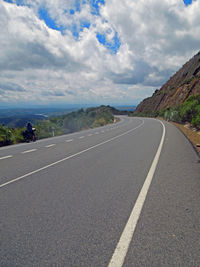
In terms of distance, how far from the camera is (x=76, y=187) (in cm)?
503

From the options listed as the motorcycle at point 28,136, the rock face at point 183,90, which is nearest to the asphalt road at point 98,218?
the motorcycle at point 28,136

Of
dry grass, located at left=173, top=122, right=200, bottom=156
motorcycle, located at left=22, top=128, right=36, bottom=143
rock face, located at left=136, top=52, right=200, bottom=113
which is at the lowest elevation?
motorcycle, located at left=22, top=128, right=36, bottom=143

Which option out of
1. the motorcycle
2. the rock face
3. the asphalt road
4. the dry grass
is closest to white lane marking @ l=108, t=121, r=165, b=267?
the asphalt road

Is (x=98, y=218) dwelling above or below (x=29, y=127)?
above

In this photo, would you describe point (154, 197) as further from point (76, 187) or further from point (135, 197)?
point (76, 187)

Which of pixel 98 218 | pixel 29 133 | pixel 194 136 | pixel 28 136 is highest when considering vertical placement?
pixel 98 218

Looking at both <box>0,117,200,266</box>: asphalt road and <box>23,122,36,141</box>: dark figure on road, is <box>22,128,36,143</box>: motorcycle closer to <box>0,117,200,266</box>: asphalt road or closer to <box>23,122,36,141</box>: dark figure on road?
<box>23,122,36,141</box>: dark figure on road

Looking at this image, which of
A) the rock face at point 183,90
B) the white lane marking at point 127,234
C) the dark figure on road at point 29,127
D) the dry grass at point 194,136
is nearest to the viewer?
the white lane marking at point 127,234

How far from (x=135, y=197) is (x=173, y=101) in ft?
214

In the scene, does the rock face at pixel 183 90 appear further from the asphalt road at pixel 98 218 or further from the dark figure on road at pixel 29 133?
the asphalt road at pixel 98 218

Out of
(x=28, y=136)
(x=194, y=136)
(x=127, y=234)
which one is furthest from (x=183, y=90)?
(x=127, y=234)

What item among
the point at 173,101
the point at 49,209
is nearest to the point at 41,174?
the point at 49,209

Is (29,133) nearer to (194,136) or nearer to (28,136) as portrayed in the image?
(28,136)

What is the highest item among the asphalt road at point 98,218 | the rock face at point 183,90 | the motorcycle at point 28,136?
the rock face at point 183,90
